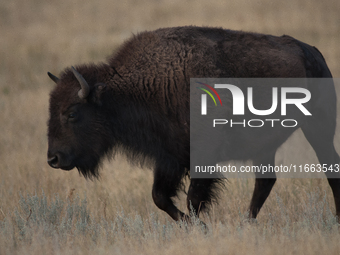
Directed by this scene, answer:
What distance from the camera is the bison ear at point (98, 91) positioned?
14.6ft

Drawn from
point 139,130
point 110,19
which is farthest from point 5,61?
point 139,130

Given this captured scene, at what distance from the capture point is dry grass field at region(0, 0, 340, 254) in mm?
3900

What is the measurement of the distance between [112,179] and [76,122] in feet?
10.5

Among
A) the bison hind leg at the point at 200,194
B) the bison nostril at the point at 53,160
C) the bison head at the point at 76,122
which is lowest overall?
the bison hind leg at the point at 200,194

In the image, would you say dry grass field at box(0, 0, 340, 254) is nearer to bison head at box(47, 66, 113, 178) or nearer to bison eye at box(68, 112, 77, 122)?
bison head at box(47, 66, 113, 178)

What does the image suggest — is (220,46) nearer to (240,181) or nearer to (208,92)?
(208,92)

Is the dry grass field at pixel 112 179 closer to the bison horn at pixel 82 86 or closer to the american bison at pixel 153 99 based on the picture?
the american bison at pixel 153 99

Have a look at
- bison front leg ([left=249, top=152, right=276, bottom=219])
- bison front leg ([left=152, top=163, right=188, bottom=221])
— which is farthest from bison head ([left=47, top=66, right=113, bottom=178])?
bison front leg ([left=249, top=152, right=276, bottom=219])

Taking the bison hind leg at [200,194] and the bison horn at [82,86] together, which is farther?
the bison hind leg at [200,194]

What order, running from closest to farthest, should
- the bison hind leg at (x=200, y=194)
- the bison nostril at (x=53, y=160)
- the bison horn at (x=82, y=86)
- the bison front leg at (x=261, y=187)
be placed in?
the bison horn at (x=82, y=86), the bison nostril at (x=53, y=160), the bison hind leg at (x=200, y=194), the bison front leg at (x=261, y=187)

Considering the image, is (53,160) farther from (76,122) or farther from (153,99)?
(153,99)

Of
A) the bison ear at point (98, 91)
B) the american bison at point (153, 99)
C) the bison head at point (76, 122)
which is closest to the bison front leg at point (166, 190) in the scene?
the american bison at point (153, 99)

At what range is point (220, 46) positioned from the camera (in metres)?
4.81

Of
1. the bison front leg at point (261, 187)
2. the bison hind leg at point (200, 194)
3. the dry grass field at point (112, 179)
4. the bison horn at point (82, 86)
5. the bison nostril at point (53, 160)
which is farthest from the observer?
the bison front leg at point (261, 187)
